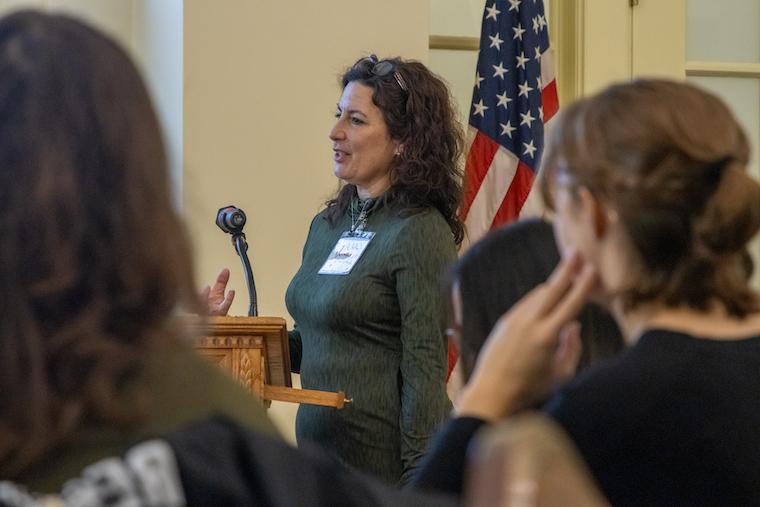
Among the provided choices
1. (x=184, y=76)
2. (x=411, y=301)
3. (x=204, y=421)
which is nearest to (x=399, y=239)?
(x=411, y=301)

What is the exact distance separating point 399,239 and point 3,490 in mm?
2493

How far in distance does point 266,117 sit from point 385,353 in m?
1.92

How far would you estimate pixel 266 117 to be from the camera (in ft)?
16.9

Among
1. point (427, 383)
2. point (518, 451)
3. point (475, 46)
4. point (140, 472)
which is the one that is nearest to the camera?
point (518, 451)

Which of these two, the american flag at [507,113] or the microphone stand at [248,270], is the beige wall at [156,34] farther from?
the american flag at [507,113]

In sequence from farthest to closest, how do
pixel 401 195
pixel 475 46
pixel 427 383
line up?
pixel 475 46 → pixel 401 195 → pixel 427 383

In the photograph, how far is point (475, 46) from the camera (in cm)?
575

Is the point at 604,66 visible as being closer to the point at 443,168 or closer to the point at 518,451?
the point at 443,168

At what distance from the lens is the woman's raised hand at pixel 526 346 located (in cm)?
164

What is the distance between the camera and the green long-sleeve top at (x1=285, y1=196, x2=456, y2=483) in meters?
3.39

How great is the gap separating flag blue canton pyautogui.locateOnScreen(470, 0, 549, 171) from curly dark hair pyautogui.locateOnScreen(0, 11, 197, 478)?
13.7ft

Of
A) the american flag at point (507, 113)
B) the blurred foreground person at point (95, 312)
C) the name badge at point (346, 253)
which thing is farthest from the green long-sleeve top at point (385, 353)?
the blurred foreground person at point (95, 312)

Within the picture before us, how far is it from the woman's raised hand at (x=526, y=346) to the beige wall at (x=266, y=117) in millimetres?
3422

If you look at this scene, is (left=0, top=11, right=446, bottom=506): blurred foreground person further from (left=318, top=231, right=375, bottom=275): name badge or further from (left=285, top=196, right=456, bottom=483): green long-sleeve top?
(left=318, top=231, right=375, bottom=275): name badge
